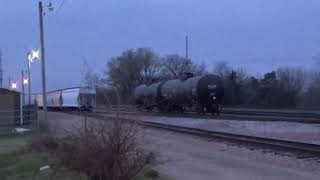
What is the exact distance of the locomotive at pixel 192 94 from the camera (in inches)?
2040

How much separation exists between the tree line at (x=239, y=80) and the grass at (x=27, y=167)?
27.6 m

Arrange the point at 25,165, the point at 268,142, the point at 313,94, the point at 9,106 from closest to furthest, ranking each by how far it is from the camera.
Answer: the point at 25,165 → the point at 268,142 → the point at 9,106 → the point at 313,94

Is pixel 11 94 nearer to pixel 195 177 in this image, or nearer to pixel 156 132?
pixel 156 132

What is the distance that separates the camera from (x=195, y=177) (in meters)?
14.9

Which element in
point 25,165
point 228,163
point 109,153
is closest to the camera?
point 109,153

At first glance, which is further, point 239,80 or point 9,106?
point 239,80

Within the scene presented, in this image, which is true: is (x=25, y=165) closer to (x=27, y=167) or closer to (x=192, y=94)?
(x=27, y=167)

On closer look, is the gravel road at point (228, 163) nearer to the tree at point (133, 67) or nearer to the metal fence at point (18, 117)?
the metal fence at point (18, 117)

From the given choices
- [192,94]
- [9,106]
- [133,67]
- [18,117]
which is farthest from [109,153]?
[133,67]

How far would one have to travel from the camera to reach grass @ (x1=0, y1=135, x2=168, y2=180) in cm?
1385

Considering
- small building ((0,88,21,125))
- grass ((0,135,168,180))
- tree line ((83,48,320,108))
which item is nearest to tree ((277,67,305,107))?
tree line ((83,48,320,108))

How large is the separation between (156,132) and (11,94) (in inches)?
621

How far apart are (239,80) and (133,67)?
117ft

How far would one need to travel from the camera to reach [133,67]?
432ft
